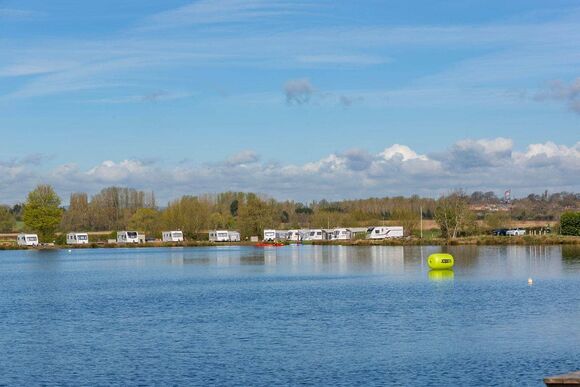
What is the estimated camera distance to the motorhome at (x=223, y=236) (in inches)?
5832

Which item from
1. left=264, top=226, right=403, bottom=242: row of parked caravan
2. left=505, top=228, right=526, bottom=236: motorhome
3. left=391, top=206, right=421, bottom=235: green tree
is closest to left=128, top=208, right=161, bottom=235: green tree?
left=264, top=226, right=403, bottom=242: row of parked caravan

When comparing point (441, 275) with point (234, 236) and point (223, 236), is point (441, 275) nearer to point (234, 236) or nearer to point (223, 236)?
point (223, 236)

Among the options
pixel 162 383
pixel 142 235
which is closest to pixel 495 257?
pixel 162 383

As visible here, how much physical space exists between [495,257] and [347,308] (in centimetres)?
4325

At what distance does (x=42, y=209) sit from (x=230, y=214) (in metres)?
49.8

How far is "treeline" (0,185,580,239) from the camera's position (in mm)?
128000

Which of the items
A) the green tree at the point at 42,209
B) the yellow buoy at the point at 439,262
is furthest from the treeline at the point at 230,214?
the yellow buoy at the point at 439,262

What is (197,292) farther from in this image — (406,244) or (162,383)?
(406,244)

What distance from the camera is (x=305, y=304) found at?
39.3 meters

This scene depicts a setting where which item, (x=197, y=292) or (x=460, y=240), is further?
(x=460, y=240)

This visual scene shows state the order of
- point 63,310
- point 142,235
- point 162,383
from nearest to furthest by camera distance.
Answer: point 162,383
point 63,310
point 142,235

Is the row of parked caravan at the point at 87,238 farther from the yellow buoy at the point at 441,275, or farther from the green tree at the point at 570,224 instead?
the yellow buoy at the point at 441,275

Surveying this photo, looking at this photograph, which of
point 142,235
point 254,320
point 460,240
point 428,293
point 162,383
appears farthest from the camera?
point 142,235

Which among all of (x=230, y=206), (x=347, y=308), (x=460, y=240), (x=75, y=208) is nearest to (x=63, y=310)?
(x=347, y=308)
